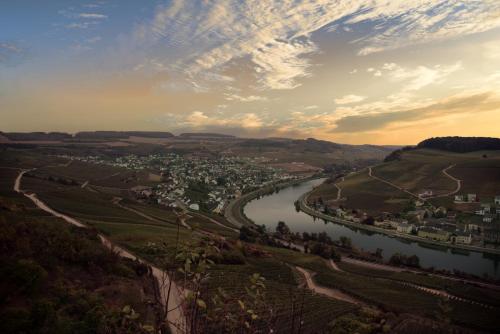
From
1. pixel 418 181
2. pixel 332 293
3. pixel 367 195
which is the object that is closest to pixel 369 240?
pixel 367 195

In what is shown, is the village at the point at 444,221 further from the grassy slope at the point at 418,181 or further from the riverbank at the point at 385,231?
the grassy slope at the point at 418,181

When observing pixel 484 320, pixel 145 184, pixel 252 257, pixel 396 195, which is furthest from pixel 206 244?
pixel 145 184

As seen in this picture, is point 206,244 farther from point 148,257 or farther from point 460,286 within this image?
point 460,286

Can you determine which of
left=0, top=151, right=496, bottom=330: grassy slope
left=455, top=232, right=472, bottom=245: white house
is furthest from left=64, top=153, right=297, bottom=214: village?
left=455, top=232, right=472, bottom=245: white house

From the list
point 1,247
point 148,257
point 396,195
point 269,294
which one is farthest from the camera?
point 396,195

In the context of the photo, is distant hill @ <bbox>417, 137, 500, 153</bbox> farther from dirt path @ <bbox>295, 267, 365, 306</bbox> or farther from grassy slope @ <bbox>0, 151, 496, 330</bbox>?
dirt path @ <bbox>295, 267, 365, 306</bbox>

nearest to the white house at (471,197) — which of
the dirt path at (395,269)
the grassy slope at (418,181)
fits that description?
the grassy slope at (418,181)
